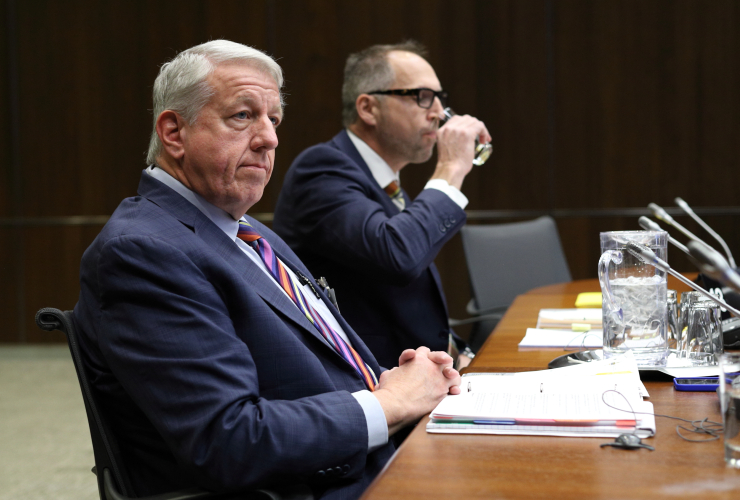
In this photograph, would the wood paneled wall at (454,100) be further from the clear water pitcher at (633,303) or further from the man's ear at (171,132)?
the man's ear at (171,132)

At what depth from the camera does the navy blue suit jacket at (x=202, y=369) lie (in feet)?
3.35

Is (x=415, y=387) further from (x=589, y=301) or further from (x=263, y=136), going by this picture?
(x=589, y=301)

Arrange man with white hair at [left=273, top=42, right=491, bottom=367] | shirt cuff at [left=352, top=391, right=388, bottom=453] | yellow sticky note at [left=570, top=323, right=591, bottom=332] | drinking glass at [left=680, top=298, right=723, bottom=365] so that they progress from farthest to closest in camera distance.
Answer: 1. man with white hair at [left=273, top=42, right=491, bottom=367]
2. yellow sticky note at [left=570, top=323, right=591, bottom=332]
3. drinking glass at [left=680, top=298, right=723, bottom=365]
4. shirt cuff at [left=352, top=391, right=388, bottom=453]

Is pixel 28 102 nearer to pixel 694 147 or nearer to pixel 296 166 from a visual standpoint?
pixel 296 166

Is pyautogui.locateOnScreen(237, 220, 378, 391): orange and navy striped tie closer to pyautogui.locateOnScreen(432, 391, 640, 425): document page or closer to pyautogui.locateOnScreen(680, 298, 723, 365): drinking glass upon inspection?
pyautogui.locateOnScreen(432, 391, 640, 425): document page

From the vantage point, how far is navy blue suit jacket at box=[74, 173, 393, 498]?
3.35 feet

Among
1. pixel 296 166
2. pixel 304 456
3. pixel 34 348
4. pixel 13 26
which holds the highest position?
pixel 13 26

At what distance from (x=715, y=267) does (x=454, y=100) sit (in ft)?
13.7

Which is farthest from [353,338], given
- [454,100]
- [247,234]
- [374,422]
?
[454,100]

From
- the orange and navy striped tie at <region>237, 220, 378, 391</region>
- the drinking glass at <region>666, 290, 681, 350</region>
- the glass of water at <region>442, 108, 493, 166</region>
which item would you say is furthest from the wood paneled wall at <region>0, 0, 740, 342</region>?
the orange and navy striped tie at <region>237, 220, 378, 391</region>

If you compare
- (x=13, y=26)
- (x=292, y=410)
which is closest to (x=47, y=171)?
(x=13, y=26)

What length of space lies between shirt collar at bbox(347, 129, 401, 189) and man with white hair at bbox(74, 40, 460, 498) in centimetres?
96

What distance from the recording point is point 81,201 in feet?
17.5

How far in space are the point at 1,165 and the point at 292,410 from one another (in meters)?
5.10
